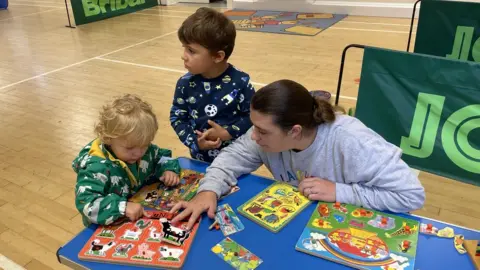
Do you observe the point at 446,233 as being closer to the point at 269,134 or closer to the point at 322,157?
the point at 322,157

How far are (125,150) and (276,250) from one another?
0.59m

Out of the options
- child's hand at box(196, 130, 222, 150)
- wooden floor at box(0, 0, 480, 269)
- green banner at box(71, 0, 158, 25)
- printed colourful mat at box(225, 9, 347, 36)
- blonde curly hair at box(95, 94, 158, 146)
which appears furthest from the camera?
green banner at box(71, 0, 158, 25)

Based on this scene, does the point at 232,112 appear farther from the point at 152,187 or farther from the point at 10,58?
the point at 10,58

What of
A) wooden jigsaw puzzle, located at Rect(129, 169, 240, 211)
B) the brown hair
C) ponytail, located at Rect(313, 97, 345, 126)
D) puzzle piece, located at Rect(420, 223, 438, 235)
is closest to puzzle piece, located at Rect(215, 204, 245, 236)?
wooden jigsaw puzzle, located at Rect(129, 169, 240, 211)

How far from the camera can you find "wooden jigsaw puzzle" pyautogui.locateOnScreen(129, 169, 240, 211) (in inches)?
55.2

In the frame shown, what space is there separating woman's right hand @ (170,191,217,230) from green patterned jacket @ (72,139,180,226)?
178 mm

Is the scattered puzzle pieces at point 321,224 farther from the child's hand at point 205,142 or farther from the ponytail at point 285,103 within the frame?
the child's hand at point 205,142

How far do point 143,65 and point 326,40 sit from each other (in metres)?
2.73

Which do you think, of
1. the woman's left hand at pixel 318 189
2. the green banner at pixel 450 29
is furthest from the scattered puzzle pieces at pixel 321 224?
the green banner at pixel 450 29

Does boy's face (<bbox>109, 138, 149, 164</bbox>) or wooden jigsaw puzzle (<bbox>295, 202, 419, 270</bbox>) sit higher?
boy's face (<bbox>109, 138, 149, 164</bbox>)

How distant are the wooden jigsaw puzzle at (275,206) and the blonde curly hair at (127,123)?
40 centimetres

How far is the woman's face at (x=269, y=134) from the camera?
1.32 meters

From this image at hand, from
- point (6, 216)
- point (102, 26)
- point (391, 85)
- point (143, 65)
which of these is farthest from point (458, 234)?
point (102, 26)

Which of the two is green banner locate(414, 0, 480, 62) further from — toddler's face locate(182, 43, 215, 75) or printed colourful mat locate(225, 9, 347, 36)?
printed colourful mat locate(225, 9, 347, 36)
